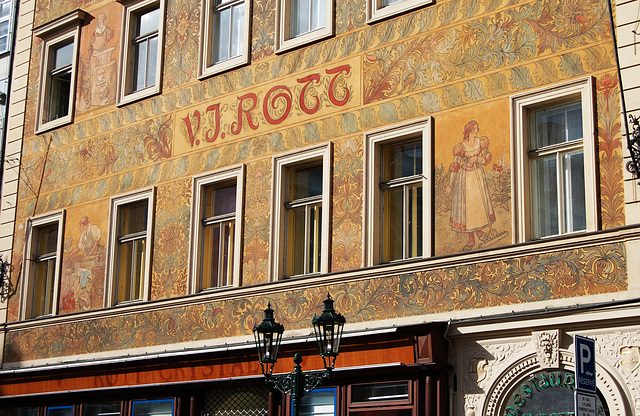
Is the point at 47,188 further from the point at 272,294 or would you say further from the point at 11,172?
the point at 272,294

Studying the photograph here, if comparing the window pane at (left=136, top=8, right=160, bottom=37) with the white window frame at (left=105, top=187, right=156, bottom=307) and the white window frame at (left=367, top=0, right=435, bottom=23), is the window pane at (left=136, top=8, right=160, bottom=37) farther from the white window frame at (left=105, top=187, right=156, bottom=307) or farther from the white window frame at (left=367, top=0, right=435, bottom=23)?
the white window frame at (left=367, top=0, right=435, bottom=23)

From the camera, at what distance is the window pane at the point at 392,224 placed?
12.9 metres

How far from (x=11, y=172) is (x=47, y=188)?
1.27m

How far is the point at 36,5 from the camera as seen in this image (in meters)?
19.3

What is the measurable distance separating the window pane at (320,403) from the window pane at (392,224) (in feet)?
5.76

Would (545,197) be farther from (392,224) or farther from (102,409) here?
(102,409)

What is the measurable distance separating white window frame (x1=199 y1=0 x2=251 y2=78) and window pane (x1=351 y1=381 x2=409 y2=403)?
515cm

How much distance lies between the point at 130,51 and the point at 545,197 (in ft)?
26.9

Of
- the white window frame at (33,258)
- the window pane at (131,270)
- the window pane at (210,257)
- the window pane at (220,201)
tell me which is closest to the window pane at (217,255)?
the window pane at (210,257)

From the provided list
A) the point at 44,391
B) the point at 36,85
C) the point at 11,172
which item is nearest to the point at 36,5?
the point at 36,85

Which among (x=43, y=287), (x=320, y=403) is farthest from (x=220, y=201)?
(x=43, y=287)

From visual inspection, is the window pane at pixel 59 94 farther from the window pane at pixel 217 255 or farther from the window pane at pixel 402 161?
the window pane at pixel 402 161

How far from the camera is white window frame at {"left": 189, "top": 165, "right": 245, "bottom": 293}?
1439cm

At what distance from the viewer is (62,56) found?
18641 mm
